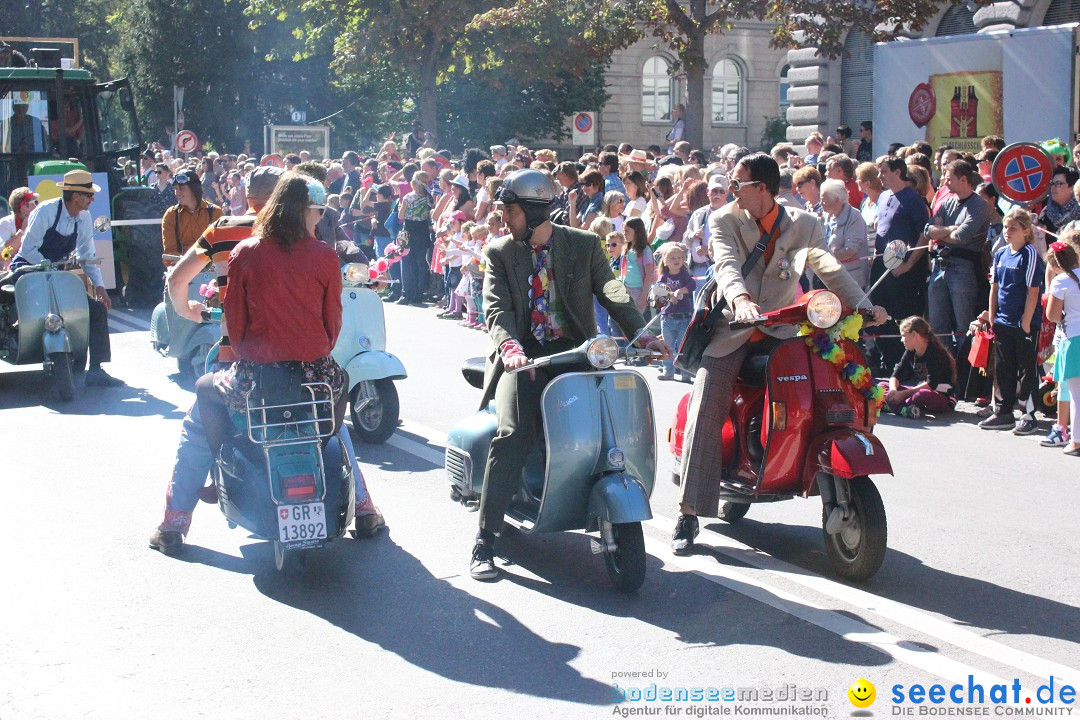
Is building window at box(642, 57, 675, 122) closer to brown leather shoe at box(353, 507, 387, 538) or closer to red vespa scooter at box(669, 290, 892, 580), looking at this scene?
brown leather shoe at box(353, 507, 387, 538)

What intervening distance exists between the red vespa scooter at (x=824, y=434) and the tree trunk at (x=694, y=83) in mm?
20866

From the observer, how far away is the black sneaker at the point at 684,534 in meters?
6.55

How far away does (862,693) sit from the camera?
15.6ft

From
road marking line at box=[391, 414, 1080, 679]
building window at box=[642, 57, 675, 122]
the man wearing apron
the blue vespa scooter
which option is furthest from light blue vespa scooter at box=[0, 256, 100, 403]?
building window at box=[642, 57, 675, 122]

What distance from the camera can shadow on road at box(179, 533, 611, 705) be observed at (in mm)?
5012

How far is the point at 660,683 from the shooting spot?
16.1 ft

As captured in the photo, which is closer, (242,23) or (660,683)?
(660,683)

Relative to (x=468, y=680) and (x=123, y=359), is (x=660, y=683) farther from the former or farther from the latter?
(x=123, y=359)

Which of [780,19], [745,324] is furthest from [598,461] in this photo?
[780,19]

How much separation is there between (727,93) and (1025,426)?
4958 cm

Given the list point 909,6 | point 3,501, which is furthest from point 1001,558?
point 909,6

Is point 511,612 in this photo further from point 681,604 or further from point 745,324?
point 745,324

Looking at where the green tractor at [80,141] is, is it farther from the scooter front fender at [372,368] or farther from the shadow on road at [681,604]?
the shadow on road at [681,604]

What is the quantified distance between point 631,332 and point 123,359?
8.44 metres
